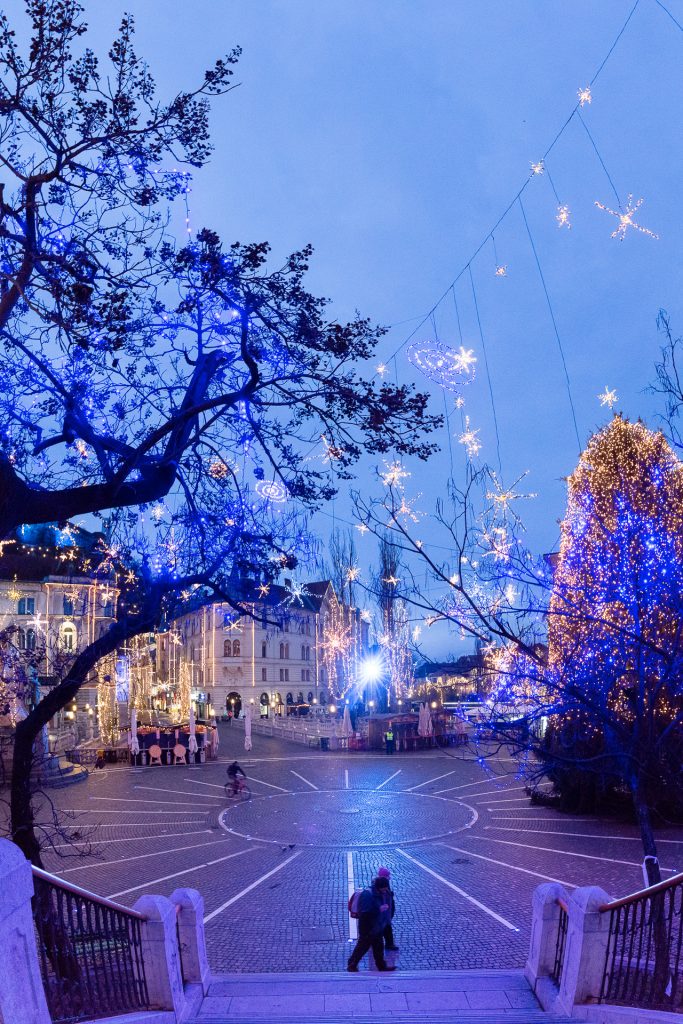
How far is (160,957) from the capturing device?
680 centimetres

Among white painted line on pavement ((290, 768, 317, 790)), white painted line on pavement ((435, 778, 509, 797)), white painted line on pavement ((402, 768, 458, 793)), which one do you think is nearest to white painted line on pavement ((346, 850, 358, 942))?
white painted line on pavement ((435, 778, 509, 797))

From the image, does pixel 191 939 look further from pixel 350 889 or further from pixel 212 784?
pixel 212 784

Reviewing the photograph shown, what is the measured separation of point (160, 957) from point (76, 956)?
2.56 feet

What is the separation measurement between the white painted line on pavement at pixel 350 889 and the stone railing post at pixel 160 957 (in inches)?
169

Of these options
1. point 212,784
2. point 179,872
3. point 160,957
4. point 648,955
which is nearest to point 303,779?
point 212,784

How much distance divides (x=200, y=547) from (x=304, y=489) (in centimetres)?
136

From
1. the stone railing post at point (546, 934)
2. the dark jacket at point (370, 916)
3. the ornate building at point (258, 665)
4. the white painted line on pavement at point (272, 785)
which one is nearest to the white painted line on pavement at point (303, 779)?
the white painted line on pavement at point (272, 785)

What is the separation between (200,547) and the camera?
806 centimetres

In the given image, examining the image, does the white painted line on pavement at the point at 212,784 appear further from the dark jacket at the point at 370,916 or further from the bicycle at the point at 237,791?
the dark jacket at the point at 370,916

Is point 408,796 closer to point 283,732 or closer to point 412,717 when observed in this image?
point 412,717

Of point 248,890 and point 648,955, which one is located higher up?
point 648,955

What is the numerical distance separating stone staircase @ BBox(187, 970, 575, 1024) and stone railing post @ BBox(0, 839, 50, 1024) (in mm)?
2881

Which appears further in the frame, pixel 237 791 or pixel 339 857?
pixel 237 791

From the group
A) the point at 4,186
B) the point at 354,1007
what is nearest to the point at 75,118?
the point at 4,186
